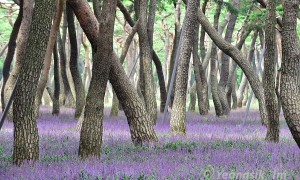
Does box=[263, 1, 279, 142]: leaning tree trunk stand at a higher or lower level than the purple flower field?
higher

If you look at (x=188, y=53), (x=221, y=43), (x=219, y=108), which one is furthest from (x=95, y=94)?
(x=219, y=108)

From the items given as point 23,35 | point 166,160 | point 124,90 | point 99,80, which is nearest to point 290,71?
point 166,160

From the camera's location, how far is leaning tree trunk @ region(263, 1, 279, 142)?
36.7ft

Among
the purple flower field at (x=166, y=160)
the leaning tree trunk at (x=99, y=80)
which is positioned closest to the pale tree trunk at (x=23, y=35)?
the purple flower field at (x=166, y=160)

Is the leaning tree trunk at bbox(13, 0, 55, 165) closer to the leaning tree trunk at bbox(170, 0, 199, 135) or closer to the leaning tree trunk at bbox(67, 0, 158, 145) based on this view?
the leaning tree trunk at bbox(67, 0, 158, 145)

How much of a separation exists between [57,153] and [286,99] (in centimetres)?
393

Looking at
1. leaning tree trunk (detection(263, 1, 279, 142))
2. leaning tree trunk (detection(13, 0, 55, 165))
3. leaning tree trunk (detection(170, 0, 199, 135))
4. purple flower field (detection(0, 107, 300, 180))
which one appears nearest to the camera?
purple flower field (detection(0, 107, 300, 180))

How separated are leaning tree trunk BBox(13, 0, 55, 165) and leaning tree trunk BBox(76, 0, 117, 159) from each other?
815 millimetres

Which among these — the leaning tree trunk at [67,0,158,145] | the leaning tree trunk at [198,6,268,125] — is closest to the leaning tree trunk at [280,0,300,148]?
the leaning tree trunk at [67,0,158,145]

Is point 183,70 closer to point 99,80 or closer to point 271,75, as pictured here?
point 271,75

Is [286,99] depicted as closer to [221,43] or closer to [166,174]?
[166,174]

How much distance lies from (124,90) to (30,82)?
2466 millimetres

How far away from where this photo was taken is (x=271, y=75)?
→ 1156 centimetres

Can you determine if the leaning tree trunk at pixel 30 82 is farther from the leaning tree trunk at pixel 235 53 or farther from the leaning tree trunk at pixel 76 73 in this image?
the leaning tree trunk at pixel 76 73
